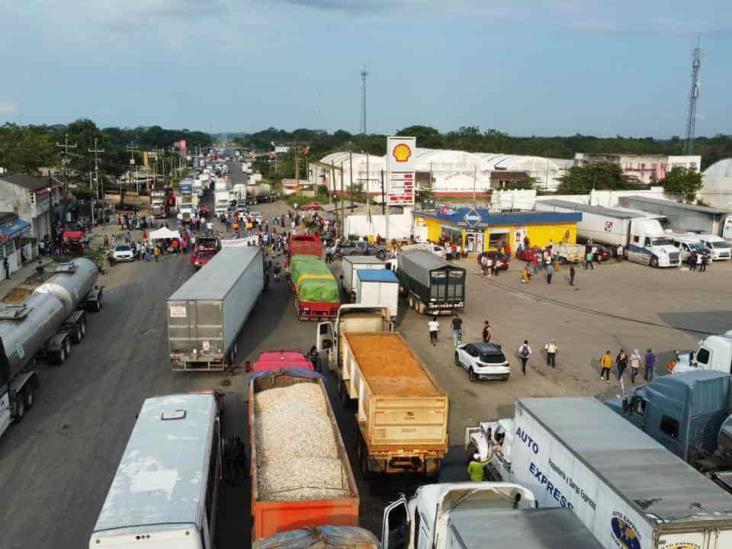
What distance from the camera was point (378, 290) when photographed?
2692cm

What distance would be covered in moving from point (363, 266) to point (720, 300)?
18.0 meters

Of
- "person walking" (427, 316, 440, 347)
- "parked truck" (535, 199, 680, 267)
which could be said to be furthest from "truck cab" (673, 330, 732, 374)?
"parked truck" (535, 199, 680, 267)

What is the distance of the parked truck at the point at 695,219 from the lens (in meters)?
48.8

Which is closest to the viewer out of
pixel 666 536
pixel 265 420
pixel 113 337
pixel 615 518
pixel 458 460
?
pixel 666 536

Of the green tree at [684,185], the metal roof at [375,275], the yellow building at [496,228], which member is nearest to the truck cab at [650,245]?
the yellow building at [496,228]

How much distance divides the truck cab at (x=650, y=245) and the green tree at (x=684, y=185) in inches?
889

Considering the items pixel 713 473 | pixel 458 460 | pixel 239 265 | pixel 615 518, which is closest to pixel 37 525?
pixel 458 460

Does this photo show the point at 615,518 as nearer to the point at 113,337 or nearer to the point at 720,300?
the point at 113,337

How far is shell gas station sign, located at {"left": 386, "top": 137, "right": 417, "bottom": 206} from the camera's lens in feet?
151

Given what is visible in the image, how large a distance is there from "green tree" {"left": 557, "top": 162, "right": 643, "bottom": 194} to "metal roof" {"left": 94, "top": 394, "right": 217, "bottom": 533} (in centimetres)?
6621

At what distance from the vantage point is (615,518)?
9664 millimetres

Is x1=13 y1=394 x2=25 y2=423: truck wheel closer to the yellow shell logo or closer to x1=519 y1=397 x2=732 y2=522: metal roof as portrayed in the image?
x1=519 y1=397 x2=732 y2=522: metal roof

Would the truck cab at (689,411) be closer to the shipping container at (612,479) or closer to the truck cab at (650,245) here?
the shipping container at (612,479)

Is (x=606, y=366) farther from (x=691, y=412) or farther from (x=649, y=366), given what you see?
(x=691, y=412)
